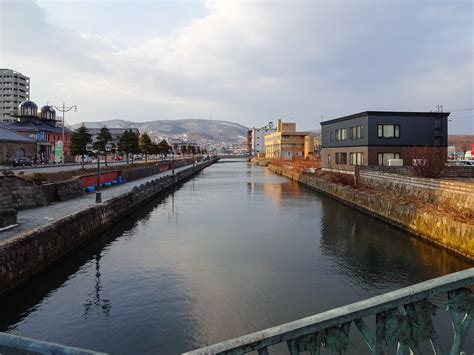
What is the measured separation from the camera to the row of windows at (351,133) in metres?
47.5

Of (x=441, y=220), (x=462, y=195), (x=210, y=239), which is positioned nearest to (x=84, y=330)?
(x=210, y=239)

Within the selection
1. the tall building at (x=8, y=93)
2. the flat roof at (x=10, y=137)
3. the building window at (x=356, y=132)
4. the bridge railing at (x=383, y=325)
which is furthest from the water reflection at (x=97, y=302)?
the tall building at (x=8, y=93)

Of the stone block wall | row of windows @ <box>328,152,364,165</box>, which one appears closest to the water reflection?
the stone block wall

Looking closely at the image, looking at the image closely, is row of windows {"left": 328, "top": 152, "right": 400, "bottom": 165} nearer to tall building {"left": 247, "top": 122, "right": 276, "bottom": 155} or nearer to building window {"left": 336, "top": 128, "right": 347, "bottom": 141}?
building window {"left": 336, "top": 128, "right": 347, "bottom": 141}

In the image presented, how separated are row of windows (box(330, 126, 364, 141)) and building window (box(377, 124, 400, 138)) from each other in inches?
88.0

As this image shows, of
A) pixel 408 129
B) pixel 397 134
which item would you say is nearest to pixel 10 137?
pixel 397 134

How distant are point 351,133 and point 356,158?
3.99 m

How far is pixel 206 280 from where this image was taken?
1559 cm

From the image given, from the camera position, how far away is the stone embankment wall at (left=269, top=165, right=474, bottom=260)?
1802 centimetres

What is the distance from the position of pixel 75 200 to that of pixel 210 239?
12015 mm

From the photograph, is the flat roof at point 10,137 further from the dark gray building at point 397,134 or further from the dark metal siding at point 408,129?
the dark metal siding at point 408,129

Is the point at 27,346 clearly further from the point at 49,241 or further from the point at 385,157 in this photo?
the point at 385,157

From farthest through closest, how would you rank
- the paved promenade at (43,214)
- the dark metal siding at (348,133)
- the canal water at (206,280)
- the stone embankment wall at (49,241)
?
the dark metal siding at (348,133) → the paved promenade at (43,214) → the stone embankment wall at (49,241) → the canal water at (206,280)

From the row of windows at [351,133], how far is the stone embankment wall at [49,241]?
3207cm
